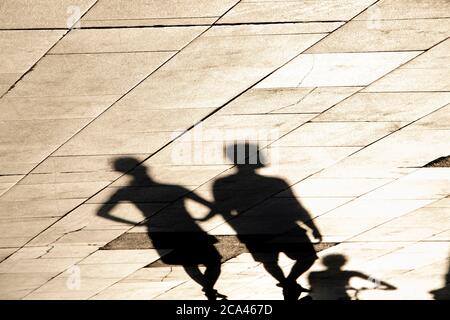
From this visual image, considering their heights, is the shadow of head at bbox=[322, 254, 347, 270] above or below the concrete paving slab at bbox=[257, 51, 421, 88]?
below

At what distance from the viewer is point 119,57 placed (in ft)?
11.3

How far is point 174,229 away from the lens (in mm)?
5035

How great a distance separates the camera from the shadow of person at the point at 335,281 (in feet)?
17.8

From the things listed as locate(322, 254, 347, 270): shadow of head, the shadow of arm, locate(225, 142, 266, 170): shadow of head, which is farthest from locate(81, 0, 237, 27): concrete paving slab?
locate(322, 254, 347, 270): shadow of head

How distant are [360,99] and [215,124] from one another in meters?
1.36

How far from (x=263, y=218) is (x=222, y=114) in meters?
1.65

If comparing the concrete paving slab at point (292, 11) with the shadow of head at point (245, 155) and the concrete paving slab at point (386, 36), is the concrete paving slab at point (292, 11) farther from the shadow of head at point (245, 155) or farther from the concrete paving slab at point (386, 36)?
the shadow of head at point (245, 155)

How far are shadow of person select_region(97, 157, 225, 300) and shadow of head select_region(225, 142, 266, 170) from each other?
727 mm

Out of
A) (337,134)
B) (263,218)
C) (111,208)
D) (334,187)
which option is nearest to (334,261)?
(263,218)

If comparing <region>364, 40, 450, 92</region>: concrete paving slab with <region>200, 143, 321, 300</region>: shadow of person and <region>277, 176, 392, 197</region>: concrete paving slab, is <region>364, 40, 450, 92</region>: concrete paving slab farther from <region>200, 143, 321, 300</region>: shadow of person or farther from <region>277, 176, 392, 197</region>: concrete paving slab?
<region>200, 143, 321, 300</region>: shadow of person

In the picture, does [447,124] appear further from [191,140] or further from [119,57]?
[119,57]

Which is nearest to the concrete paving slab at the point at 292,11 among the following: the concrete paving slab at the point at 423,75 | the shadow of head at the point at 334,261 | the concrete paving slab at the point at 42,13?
the concrete paving slab at the point at 423,75

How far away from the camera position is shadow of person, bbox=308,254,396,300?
5.42m

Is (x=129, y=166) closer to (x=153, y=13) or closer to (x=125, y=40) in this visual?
(x=125, y=40)
